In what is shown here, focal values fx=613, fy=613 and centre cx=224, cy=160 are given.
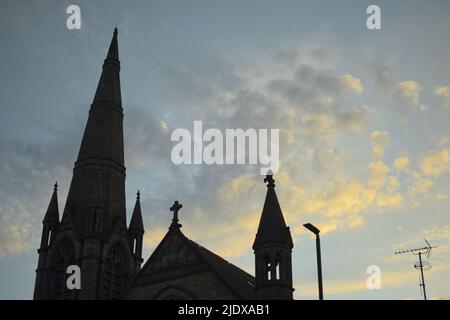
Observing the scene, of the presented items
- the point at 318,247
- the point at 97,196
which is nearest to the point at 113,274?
the point at 97,196

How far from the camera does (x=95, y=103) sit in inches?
1756

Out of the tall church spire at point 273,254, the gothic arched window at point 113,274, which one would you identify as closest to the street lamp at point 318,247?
the tall church spire at point 273,254

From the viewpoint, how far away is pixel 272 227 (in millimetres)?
30375

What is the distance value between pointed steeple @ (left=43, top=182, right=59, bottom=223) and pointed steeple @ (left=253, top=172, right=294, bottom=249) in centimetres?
1627

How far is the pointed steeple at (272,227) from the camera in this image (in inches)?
1185

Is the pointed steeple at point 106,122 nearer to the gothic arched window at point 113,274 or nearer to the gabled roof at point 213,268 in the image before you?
the gothic arched window at point 113,274

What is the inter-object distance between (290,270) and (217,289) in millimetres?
3693

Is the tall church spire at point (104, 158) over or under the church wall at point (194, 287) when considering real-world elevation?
over

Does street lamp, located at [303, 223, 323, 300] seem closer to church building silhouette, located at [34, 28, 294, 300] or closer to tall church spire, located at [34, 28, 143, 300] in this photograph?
church building silhouette, located at [34, 28, 294, 300]

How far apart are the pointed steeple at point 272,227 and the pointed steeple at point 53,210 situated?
641 inches

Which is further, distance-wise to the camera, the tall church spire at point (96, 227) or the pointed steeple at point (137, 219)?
the pointed steeple at point (137, 219)

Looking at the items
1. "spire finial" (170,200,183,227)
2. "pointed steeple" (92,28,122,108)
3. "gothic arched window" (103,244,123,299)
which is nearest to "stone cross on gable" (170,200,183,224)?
"spire finial" (170,200,183,227)
